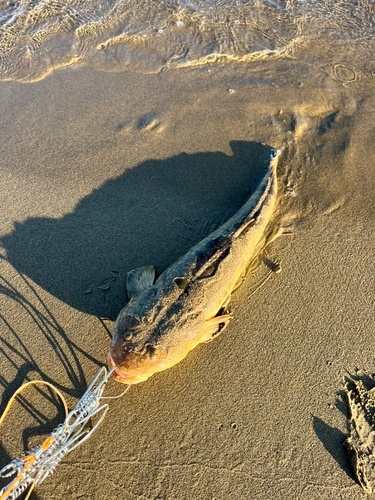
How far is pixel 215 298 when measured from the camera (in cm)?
325

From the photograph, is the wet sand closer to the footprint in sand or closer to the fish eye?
the footprint in sand

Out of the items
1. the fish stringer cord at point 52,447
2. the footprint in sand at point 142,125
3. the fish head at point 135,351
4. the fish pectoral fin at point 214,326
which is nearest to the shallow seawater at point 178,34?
the footprint in sand at point 142,125

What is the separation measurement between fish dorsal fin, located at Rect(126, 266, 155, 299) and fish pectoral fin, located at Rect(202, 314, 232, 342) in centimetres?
76

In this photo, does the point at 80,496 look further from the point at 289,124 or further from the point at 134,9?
the point at 134,9

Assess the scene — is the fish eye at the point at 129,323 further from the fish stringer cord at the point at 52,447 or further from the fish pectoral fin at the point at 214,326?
the fish pectoral fin at the point at 214,326

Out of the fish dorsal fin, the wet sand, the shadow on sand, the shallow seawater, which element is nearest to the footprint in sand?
the wet sand

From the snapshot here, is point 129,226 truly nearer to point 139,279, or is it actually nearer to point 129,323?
point 139,279

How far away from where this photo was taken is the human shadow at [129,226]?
3.74m

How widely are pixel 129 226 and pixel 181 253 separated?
82 cm

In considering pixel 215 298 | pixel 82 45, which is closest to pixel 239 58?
pixel 82 45

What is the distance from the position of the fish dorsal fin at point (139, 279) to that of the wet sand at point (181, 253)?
0.19 meters

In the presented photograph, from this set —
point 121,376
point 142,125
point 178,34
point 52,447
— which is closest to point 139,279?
point 121,376

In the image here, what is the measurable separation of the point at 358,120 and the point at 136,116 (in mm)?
3890

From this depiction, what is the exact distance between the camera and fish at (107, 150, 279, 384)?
9.14 feet
